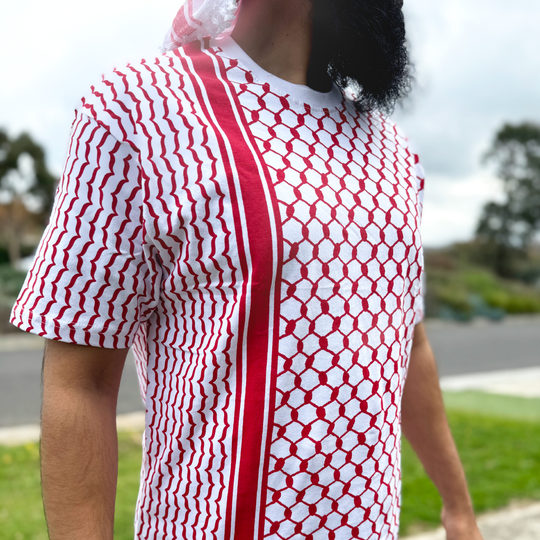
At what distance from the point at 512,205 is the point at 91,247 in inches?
1321

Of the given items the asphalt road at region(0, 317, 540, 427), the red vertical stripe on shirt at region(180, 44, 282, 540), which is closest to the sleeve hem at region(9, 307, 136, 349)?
the red vertical stripe on shirt at region(180, 44, 282, 540)

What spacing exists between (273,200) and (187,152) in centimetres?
15

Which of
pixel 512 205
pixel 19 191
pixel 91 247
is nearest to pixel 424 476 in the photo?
pixel 91 247

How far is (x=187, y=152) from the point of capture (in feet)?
3.16

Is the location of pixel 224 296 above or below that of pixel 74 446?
above

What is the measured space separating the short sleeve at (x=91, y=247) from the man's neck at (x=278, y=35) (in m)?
0.33

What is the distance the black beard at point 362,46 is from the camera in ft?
3.80

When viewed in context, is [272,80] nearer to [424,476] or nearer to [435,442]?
[435,442]

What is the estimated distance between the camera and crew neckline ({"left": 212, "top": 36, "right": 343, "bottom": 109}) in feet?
3.56

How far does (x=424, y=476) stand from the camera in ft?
13.9

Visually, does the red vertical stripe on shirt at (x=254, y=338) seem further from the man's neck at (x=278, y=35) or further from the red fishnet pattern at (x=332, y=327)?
the man's neck at (x=278, y=35)

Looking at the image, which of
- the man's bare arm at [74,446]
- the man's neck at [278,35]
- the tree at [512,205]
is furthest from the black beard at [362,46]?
the tree at [512,205]

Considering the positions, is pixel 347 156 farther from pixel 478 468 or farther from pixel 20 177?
pixel 20 177

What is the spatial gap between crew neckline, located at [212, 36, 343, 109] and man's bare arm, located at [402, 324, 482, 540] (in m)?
0.62
